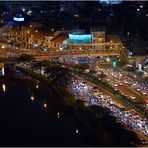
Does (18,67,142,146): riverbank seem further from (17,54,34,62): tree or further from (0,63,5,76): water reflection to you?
(0,63,5,76): water reflection

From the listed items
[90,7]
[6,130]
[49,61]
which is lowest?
[6,130]

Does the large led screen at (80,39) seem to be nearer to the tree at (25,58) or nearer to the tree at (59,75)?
the tree at (25,58)

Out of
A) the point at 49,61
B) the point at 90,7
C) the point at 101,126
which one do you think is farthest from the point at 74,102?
the point at 90,7

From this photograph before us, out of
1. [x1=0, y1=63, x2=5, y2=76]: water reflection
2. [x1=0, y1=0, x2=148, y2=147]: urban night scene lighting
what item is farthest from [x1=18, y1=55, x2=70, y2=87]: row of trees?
[x1=0, y1=63, x2=5, y2=76]: water reflection

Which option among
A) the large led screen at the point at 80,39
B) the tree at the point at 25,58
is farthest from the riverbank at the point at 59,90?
the large led screen at the point at 80,39

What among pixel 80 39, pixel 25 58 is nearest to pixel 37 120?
pixel 25 58

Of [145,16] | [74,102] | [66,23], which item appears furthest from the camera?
[145,16]

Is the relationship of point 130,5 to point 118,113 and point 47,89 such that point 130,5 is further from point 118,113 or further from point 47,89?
point 118,113
